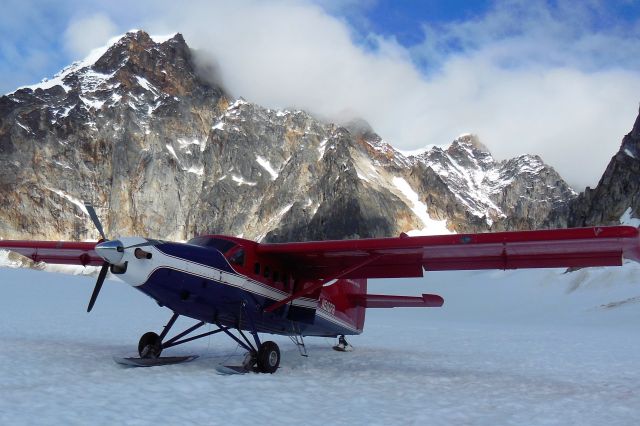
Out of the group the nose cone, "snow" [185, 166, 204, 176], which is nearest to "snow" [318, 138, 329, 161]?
"snow" [185, 166, 204, 176]

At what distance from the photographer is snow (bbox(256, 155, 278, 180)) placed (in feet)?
601

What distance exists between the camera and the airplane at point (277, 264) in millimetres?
9469

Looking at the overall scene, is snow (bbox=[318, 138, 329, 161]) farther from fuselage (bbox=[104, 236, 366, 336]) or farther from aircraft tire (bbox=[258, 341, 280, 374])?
aircraft tire (bbox=[258, 341, 280, 374])

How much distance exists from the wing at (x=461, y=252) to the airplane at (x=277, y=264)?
0.06 feet

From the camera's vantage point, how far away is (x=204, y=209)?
173 metres

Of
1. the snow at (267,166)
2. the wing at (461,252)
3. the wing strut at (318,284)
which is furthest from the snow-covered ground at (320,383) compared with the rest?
the snow at (267,166)

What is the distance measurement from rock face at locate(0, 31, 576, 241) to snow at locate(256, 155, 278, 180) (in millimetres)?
519

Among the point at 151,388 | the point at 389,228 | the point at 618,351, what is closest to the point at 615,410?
the point at 151,388

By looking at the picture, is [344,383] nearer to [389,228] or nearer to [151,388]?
[151,388]

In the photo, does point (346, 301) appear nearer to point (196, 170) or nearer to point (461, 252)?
point (461, 252)

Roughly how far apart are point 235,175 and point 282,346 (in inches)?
6573

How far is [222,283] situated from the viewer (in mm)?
10414

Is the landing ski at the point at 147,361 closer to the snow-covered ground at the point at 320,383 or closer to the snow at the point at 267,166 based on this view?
the snow-covered ground at the point at 320,383

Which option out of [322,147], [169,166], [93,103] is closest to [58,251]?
[169,166]
